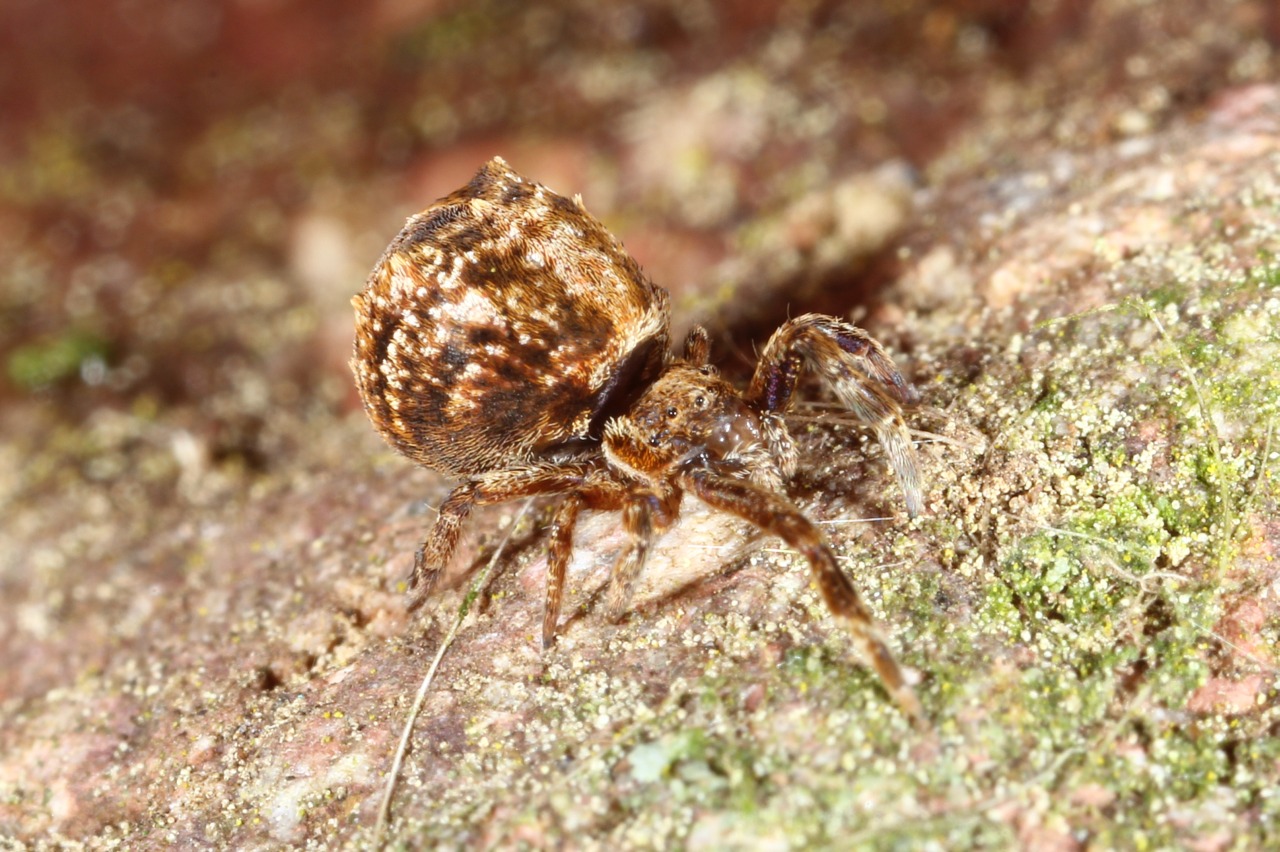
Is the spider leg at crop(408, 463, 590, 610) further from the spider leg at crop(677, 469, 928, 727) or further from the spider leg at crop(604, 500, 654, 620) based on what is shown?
the spider leg at crop(677, 469, 928, 727)

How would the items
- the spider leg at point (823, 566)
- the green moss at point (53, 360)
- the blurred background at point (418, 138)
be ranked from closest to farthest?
1. the spider leg at point (823, 566)
2. the blurred background at point (418, 138)
3. the green moss at point (53, 360)

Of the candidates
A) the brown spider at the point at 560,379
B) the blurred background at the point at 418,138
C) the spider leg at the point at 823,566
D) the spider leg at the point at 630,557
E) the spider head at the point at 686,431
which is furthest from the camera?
the blurred background at the point at 418,138

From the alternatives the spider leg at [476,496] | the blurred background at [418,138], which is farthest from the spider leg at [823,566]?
the blurred background at [418,138]

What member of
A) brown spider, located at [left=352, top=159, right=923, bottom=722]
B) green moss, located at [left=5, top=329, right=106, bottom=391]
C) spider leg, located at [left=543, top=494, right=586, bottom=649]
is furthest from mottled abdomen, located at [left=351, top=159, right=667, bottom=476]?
green moss, located at [left=5, top=329, right=106, bottom=391]

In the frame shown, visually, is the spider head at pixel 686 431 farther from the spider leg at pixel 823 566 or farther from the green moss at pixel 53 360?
the green moss at pixel 53 360

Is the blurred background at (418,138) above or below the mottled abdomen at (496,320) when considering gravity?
above

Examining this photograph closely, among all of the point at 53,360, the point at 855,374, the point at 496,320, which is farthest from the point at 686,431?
the point at 53,360
